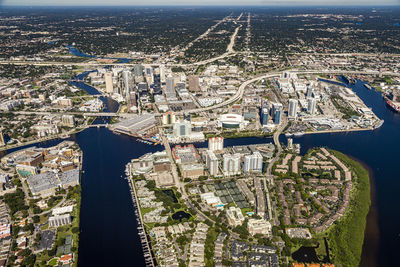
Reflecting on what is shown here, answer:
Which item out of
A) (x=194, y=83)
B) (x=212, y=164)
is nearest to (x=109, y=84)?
(x=194, y=83)

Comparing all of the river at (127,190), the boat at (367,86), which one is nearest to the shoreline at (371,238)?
the river at (127,190)

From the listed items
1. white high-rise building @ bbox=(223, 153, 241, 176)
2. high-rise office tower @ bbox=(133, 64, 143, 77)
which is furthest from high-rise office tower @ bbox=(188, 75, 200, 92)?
white high-rise building @ bbox=(223, 153, 241, 176)

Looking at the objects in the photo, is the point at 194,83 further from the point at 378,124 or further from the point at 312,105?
the point at 378,124

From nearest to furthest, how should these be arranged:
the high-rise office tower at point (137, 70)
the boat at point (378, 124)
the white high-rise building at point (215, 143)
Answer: the white high-rise building at point (215, 143) → the boat at point (378, 124) → the high-rise office tower at point (137, 70)

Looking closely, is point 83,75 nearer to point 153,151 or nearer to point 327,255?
point 153,151

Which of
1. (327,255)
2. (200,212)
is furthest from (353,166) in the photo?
(200,212)

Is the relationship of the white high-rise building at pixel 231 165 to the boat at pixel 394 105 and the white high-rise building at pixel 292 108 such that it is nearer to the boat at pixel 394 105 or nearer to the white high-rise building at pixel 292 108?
the white high-rise building at pixel 292 108
